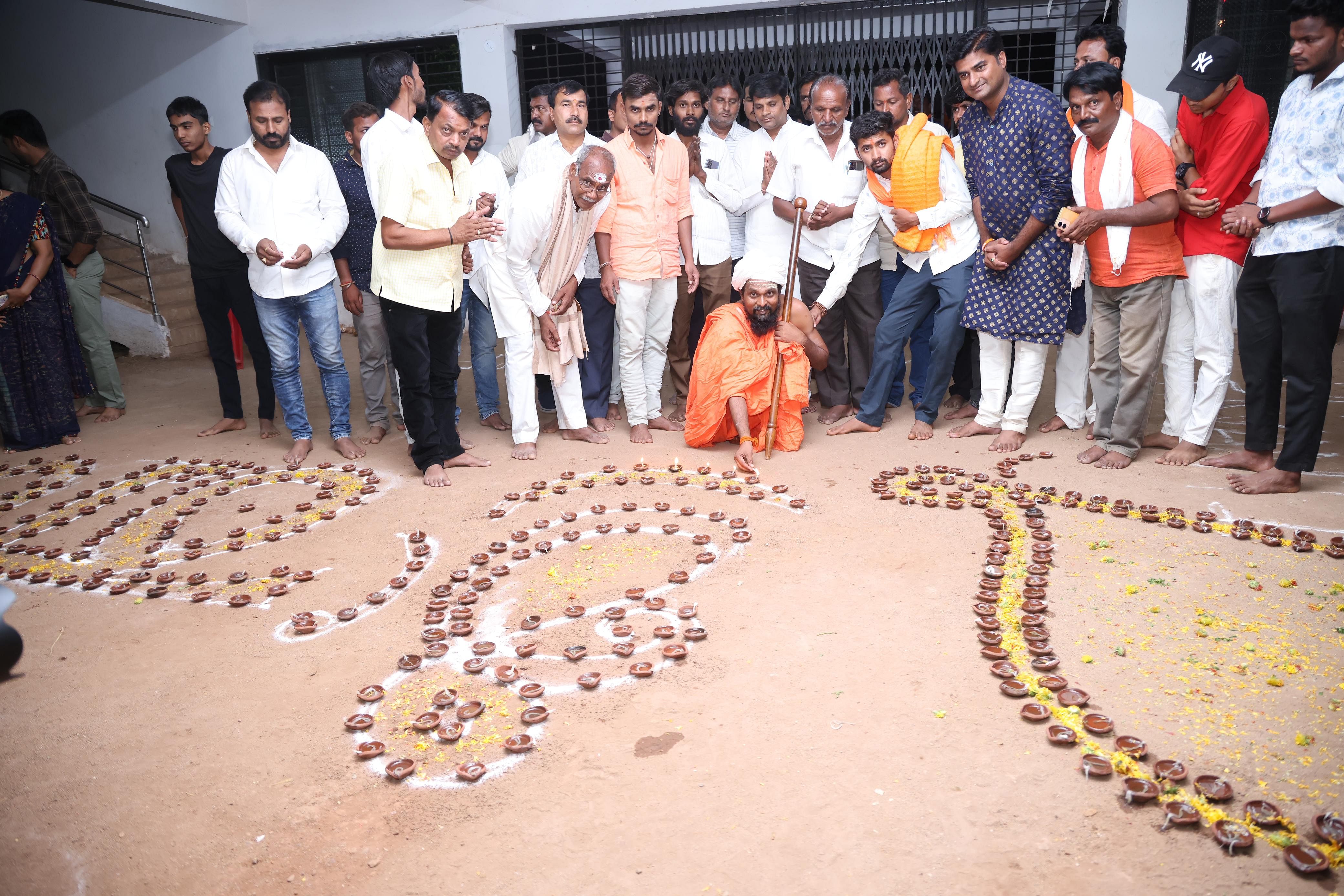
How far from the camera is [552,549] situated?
13.8 feet

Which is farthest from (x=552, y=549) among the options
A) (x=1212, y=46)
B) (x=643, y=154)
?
(x=1212, y=46)

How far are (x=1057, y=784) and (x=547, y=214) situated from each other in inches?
154

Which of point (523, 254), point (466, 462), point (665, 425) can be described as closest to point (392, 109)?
point (523, 254)

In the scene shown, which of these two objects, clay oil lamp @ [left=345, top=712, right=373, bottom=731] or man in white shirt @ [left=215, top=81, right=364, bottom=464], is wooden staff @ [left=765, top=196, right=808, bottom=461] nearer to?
man in white shirt @ [left=215, top=81, right=364, bottom=464]

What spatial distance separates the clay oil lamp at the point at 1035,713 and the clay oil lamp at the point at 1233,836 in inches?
21.1

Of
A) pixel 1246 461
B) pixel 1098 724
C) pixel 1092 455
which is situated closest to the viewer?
pixel 1098 724

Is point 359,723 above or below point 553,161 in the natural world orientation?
below

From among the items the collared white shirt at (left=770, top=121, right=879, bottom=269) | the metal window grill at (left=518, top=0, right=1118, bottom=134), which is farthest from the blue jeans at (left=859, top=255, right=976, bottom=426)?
the metal window grill at (left=518, top=0, right=1118, bottom=134)

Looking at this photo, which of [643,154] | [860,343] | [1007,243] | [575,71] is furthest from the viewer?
[575,71]

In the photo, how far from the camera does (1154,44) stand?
774cm

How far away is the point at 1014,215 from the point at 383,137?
11.6 feet

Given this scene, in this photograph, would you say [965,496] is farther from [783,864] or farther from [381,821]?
[381,821]

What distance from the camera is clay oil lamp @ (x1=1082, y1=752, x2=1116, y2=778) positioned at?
2486mm

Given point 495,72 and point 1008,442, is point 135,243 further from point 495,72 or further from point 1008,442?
point 1008,442
